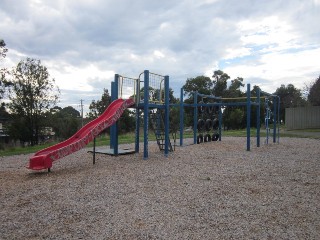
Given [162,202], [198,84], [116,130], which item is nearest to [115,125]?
[116,130]

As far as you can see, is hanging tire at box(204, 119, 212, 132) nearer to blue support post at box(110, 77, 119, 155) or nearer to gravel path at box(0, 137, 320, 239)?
blue support post at box(110, 77, 119, 155)

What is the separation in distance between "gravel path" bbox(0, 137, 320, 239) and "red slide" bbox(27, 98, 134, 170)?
12.9 inches

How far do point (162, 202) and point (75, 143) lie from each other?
379cm

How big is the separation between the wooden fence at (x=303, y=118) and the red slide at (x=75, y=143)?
2503 centimetres

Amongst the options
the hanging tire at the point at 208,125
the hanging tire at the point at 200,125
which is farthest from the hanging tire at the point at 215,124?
the hanging tire at the point at 200,125

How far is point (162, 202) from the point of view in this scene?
197 inches

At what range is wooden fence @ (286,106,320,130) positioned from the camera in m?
29.8

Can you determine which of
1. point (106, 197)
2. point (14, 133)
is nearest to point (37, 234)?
point (106, 197)

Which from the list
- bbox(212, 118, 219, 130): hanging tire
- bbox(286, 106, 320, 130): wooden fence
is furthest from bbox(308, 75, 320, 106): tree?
bbox(212, 118, 219, 130): hanging tire

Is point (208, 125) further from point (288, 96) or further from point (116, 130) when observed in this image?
point (288, 96)

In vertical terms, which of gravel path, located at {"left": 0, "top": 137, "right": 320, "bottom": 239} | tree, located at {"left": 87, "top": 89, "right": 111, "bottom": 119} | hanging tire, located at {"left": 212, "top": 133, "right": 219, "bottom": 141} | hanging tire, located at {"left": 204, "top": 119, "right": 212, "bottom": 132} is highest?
tree, located at {"left": 87, "top": 89, "right": 111, "bottom": 119}

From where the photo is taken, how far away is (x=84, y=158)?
10172mm

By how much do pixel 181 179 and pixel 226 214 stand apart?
238 cm

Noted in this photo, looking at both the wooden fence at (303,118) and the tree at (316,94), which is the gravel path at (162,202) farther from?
the tree at (316,94)
